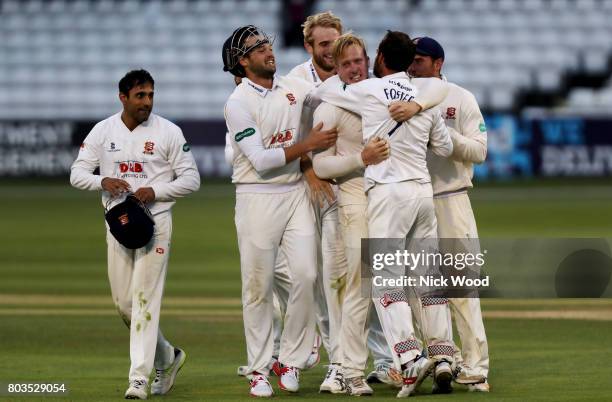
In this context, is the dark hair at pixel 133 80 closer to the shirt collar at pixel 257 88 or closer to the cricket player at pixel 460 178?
the shirt collar at pixel 257 88

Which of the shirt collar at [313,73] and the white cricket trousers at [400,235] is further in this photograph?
the shirt collar at [313,73]

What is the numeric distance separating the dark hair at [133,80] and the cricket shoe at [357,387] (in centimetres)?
234

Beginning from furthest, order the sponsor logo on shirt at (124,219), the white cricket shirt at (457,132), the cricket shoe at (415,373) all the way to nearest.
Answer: the white cricket shirt at (457,132) < the sponsor logo on shirt at (124,219) < the cricket shoe at (415,373)

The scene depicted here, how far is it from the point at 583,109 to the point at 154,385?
967 inches

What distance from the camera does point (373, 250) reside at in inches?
320

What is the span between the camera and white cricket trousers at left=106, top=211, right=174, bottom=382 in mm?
8406

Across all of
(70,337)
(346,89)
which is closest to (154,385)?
(346,89)

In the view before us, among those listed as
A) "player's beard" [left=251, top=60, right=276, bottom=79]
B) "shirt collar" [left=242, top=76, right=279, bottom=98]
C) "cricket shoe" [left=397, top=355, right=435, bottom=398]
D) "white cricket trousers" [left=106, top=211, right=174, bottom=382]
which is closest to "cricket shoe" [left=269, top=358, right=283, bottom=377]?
"white cricket trousers" [left=106, top=211, right=174, bottom=382]

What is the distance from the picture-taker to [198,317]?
12891 millimetres

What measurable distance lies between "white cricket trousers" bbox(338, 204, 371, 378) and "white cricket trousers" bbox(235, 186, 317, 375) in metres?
0.26

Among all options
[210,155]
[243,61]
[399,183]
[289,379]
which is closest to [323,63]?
[243,61]

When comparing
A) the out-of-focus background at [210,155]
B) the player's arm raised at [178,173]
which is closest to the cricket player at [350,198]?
the out-of-focus background at [210,155]

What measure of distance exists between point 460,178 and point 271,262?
4.56 ft

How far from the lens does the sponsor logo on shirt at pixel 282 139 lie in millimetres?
8531
